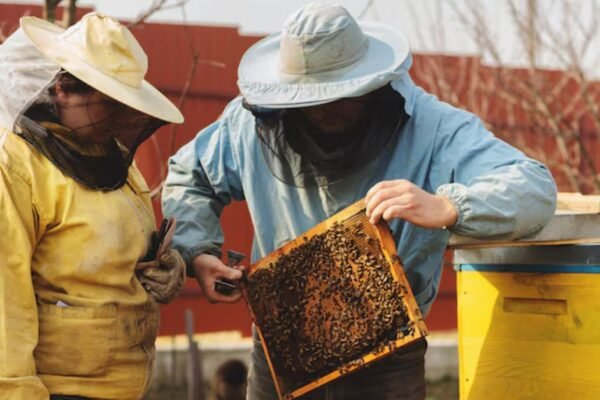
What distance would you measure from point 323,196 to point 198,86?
4867 millimetres

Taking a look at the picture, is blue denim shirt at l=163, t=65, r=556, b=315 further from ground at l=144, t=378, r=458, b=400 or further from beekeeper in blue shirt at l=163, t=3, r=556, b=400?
ground at l=144, t=378, r=458, b=400

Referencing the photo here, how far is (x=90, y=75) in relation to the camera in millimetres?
2963

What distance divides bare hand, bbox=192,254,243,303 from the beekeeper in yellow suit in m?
0.45

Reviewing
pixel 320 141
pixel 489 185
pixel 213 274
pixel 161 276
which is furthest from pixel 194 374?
pixel 489 185

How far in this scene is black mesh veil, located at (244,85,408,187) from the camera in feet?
A: 11.6

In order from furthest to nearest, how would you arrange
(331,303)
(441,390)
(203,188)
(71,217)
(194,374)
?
1. (441,390)
2. (194,374)
3. (203,188)
4. (331,303)
5. (71,217)

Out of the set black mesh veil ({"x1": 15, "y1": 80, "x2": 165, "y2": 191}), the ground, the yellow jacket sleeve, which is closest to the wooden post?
the ground

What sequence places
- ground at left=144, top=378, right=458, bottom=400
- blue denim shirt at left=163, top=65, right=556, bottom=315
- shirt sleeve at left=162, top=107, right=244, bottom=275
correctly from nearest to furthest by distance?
blue denim shirt at left=163, top=65, right=556, bottom=315 → shirt sleeve at left=162, top=107, right=244, bottom=275 → ground at left=144, top=378, right=458, bottom=400

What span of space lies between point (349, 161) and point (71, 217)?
41.3 inches

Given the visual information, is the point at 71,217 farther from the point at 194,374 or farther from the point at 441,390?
the point at 441,390

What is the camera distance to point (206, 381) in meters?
7.92

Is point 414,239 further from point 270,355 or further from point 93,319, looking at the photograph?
point 93,319

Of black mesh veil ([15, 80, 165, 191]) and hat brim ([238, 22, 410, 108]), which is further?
hat brim ([238, 22, 410, 108])

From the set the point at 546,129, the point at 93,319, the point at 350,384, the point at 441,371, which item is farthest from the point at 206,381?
the point at 93,319
